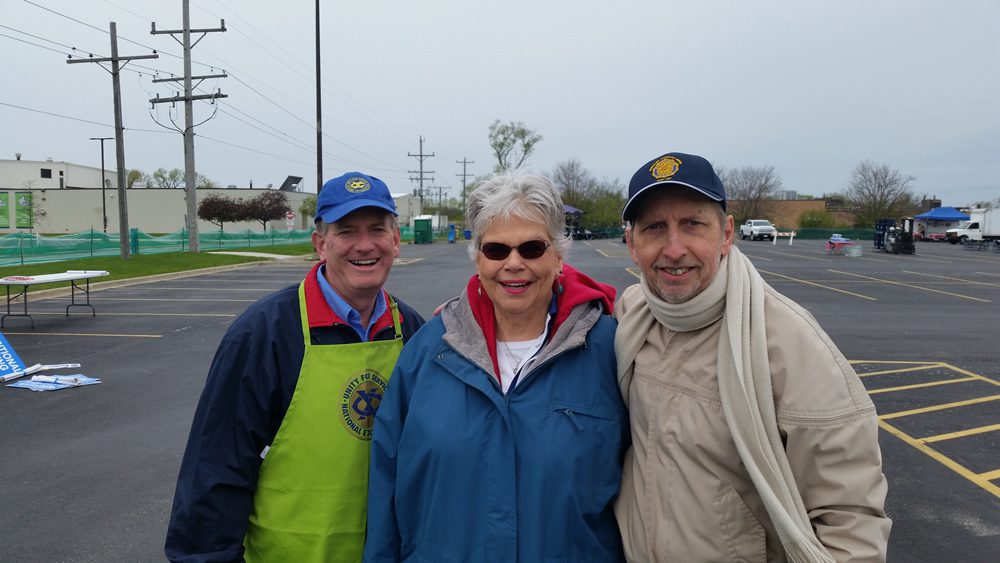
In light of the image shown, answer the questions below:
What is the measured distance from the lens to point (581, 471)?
181 cm

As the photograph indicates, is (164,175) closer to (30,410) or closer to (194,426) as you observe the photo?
(30,410)

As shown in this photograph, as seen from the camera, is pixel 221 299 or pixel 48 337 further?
pixel 221 299

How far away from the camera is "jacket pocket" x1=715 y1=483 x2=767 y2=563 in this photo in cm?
171

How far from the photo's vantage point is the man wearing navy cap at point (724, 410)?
5.13 ft

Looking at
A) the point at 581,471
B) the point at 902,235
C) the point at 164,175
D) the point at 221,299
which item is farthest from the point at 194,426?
the point at 164,175

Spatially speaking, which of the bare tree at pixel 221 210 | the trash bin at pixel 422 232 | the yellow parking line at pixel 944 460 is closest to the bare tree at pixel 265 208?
the bare tree at pixel 221 210

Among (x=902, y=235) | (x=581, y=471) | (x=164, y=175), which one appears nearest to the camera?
(x=581, y=471)

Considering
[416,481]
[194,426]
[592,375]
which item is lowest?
[416,481]

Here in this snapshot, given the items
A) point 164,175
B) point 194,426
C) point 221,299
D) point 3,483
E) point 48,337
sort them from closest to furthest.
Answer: point 194,426
point 3,483
point 48,337
point 221,299
point 164,175

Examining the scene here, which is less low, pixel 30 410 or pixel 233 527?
pixel 233 527

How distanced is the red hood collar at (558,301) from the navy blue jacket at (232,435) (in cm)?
62

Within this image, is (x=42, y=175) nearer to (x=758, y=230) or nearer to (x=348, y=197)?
(x=758, y=230)

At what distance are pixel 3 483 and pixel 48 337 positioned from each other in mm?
6665

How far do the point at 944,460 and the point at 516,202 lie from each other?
16.0 ft
